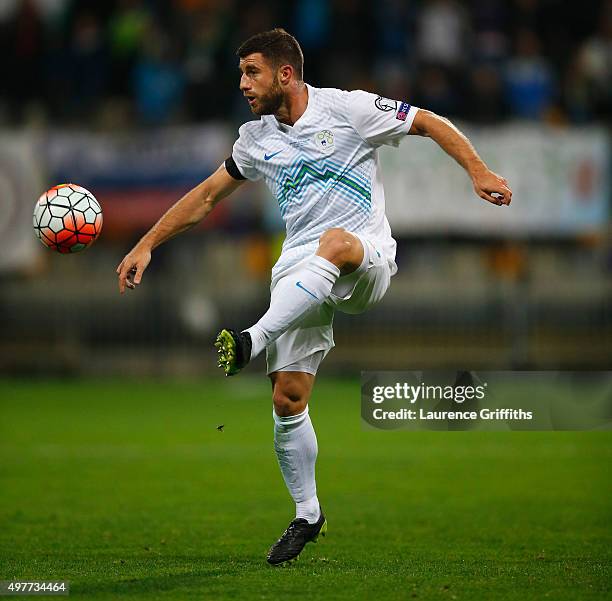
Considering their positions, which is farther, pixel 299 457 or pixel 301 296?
pixel 299 457

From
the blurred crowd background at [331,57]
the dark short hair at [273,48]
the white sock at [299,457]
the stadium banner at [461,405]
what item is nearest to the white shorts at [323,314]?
the white sock at [299,457]

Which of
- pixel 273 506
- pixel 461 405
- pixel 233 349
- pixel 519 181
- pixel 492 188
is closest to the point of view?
pixel 233 349

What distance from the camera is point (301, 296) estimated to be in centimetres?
622

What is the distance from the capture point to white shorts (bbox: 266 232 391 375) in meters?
6.51

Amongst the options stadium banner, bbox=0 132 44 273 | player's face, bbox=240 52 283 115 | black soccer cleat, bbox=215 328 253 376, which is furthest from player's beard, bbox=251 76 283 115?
stadium banner, bbox=0 132 44 273

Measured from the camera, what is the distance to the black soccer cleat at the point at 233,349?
5.88 meters

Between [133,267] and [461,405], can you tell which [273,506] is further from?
[133,267]

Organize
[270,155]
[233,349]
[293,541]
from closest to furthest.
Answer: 1. [233,349]
2. [293,541]
3. [270,155]

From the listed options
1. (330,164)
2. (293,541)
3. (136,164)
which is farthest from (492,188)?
(136,164)

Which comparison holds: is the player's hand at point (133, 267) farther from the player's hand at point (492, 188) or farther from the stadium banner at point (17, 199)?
the stadium banner at point (17, 199)

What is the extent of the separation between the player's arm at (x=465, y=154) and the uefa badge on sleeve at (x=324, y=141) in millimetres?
433

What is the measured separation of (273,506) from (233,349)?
126 inches

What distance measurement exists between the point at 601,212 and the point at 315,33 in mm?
5207

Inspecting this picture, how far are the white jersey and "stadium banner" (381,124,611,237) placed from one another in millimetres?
10415
